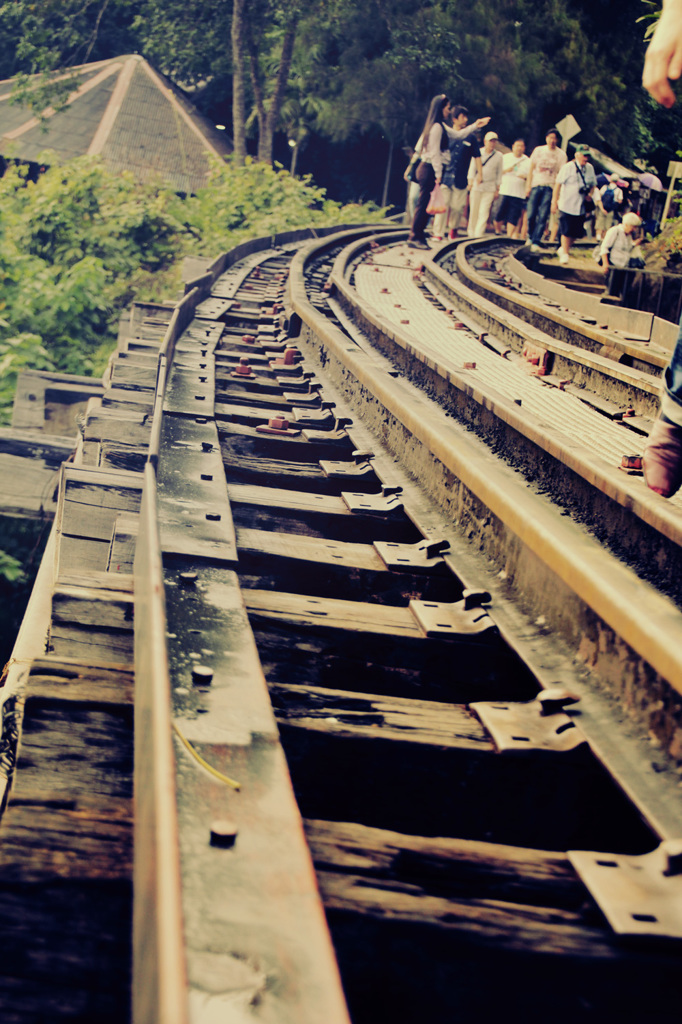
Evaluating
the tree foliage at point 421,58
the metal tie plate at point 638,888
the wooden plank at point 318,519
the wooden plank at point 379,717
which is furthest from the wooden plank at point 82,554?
the tree foliage at point 421,58

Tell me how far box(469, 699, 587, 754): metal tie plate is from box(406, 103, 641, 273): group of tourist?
1056 cm

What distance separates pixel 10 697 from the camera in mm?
2064

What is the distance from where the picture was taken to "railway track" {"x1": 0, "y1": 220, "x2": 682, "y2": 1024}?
4.02 feet

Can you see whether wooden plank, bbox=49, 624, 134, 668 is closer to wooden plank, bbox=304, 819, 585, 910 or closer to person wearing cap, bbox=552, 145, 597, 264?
wooden plank, bbox=304, 819, 585, 910

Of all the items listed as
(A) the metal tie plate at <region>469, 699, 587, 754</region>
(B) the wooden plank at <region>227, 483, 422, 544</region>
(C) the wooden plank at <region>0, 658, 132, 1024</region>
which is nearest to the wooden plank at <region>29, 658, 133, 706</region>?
(C) the wooden plank at <region>0, 658, 132, 1024</region>

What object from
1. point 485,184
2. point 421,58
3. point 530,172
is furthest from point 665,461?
point 421,58

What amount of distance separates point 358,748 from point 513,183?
49.9 feet

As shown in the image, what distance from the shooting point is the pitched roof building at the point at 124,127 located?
2545cm

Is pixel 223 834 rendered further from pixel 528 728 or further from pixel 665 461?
pixel 665 461

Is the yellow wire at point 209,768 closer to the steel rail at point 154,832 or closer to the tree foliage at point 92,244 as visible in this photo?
the steel rail at point 154,832

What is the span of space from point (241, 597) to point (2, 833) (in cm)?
84

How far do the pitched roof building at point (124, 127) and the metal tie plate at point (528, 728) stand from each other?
24.9 metres

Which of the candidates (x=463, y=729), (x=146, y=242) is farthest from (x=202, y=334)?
(x=146, y=242)

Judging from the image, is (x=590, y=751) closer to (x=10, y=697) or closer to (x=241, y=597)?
(x=241, y=597)
